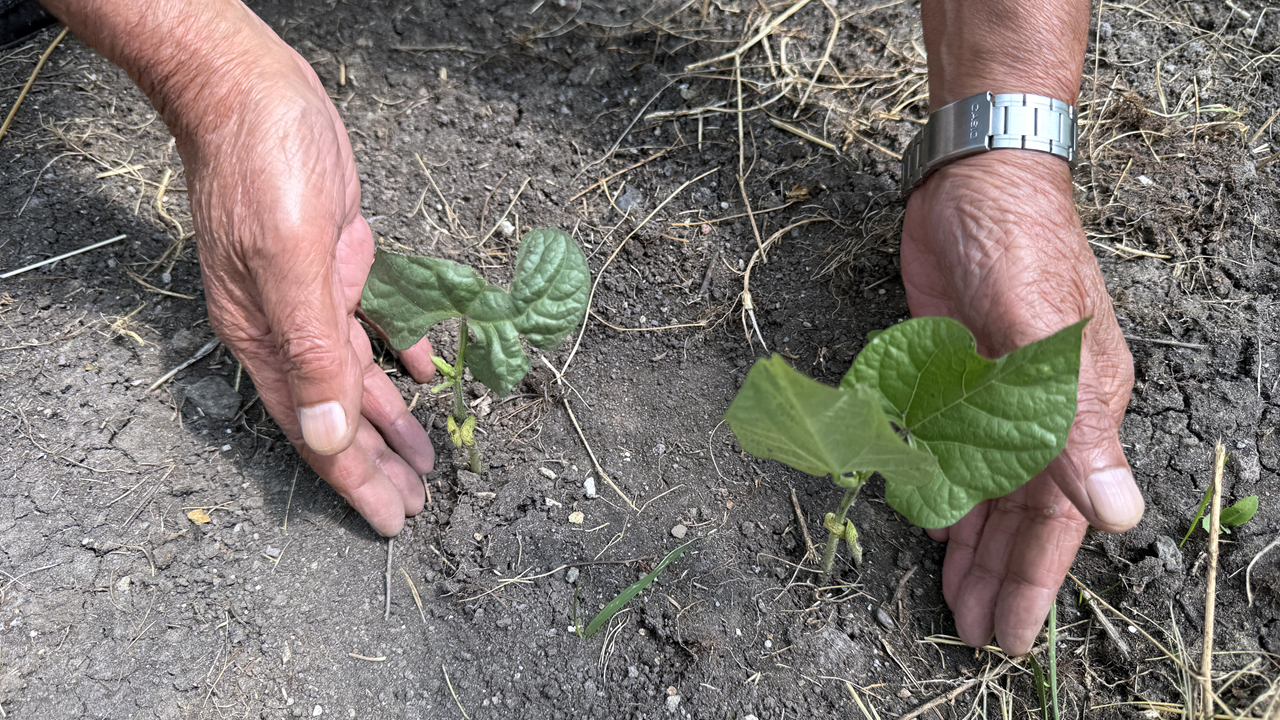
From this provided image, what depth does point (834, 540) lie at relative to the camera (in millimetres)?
1298

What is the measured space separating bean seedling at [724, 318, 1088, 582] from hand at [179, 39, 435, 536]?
0.72m

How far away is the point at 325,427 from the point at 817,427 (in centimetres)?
81

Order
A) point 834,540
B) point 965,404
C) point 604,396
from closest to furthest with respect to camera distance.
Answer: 1. point 965,404
2. point 834,540
3. point 604,396

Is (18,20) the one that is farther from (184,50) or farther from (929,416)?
(929,416)

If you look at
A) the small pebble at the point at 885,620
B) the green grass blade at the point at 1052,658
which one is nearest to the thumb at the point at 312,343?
the small pebble at the point at 885,620

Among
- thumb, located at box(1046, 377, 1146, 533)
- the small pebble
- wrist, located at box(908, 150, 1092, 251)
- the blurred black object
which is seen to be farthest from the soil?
thumb, located at box(1046, 377, 1146, 533)

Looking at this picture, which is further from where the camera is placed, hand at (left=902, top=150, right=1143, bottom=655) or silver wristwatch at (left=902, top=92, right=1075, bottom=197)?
silver wristwatch at (left=902, top=92, right=1075, bottom=197)

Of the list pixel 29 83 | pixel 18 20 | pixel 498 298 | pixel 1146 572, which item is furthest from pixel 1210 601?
pixel 18 20

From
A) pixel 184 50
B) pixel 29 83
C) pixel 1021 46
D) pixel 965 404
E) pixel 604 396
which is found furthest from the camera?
pixel 29 83

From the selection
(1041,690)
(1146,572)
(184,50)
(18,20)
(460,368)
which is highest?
(184,50)

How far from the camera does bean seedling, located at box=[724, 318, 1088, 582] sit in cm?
86

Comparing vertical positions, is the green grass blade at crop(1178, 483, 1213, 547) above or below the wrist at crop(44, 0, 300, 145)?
below

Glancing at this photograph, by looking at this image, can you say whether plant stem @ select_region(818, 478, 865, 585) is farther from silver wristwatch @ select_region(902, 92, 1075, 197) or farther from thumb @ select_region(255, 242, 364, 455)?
thumb @ select_region(255, 242, 364, 455)

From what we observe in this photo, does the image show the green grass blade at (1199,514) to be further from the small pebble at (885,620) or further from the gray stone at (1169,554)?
the small pebble at (885,620)
